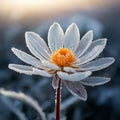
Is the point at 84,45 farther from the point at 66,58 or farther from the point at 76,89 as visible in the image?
the point at 76,89

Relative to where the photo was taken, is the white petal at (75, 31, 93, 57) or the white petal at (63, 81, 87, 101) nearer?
the white petal at (63, 81, 87, 101)

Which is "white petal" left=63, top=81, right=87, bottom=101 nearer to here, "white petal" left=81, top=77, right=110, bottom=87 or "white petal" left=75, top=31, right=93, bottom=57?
"white petal" left=81, top=77, right=110, bottom=87

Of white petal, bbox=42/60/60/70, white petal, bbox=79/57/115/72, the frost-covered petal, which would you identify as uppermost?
the frost-covered petal

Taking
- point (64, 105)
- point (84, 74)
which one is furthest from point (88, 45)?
point (64, 105)

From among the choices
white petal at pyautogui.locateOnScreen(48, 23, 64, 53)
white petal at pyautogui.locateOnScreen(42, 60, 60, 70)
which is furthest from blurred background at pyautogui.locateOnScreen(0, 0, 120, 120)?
white petal at pyautogui.locateOnScreen(42, 60, 60, 70)

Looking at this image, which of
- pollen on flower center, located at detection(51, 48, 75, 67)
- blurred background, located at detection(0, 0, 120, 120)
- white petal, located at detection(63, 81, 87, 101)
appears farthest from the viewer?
blurred background, located at detection(0, 0, 120, 120)

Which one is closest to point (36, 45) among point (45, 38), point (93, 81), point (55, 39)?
point (55, 39)

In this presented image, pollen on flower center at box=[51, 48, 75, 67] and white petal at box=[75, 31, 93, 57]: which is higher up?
white petal at box=[75, 31, 93, 57]
